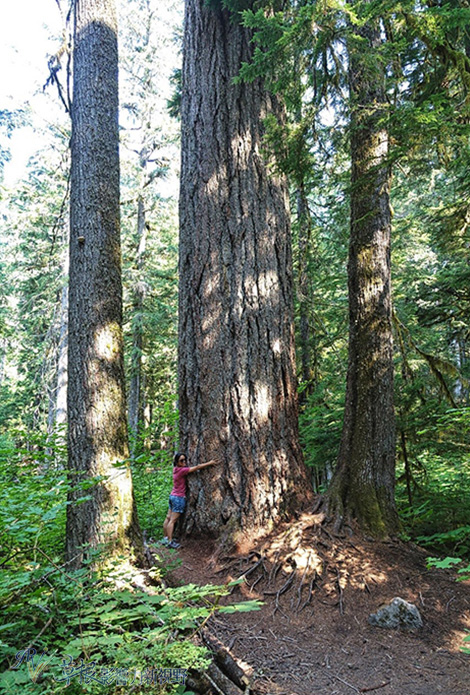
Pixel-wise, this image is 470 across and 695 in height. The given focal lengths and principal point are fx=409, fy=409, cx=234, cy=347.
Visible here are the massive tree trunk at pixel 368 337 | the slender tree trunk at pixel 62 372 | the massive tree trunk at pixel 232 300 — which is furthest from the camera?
the slender tree trunk at pixel 62 372

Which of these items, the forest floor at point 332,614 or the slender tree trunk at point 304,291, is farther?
the slender tree trunk at point 304,291

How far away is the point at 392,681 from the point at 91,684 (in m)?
2.07

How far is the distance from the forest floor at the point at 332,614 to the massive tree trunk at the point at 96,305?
941 mm

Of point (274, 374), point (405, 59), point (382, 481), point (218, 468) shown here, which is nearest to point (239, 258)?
point (274, 374)

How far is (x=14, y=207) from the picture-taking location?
588 inches

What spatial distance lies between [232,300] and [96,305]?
4.95ft

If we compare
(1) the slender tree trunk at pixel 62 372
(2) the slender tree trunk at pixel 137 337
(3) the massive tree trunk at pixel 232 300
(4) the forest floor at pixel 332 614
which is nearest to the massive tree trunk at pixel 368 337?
(4) the forest floor at pixel 332 614

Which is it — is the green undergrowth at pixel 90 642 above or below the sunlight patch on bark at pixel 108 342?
below

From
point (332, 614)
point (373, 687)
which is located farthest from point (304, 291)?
point (373, 687)

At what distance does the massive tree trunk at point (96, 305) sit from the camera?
3.75 m

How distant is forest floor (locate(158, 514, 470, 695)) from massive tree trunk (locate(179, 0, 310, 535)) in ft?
1.30

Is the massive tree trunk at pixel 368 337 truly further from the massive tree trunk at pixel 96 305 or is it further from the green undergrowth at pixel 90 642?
the green undergrowth at pixel 90 642

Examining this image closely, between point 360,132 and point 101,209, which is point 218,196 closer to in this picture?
point 101,209

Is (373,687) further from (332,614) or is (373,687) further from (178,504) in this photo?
(178,504)
